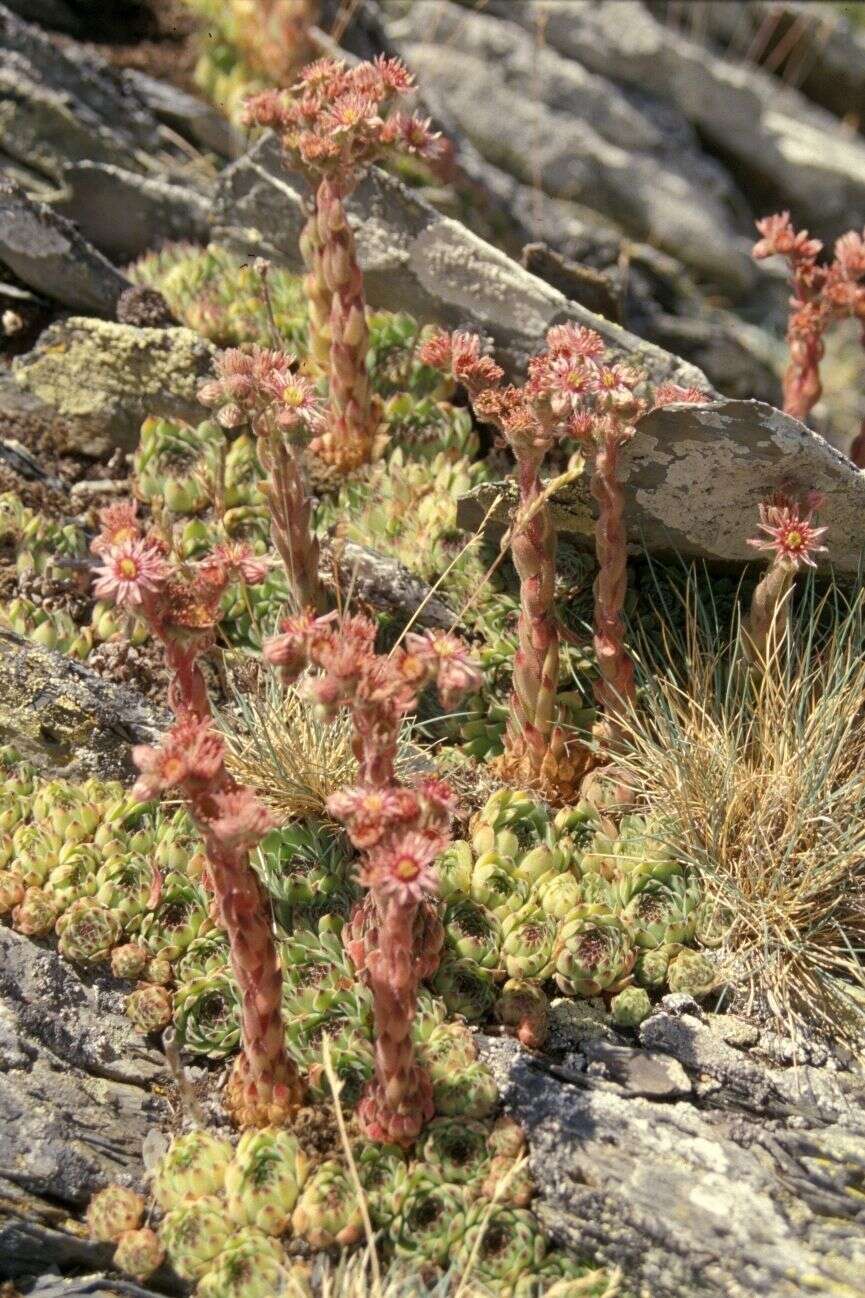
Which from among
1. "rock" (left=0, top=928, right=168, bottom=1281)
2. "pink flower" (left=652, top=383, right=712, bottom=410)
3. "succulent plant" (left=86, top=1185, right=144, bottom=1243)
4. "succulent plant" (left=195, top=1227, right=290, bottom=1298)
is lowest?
"rock" (left=0, top=928, right=168, bottom=1281)

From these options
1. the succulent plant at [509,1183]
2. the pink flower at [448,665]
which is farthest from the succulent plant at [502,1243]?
the pink flower at [448,665]

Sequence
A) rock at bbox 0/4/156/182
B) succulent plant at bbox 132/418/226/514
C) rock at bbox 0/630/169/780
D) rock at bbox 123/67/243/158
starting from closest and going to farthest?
rock at bbox 0/630/169/780
succulent plant at bbox 132/418/226/514
rock at bbox 0/4/156/182
rock at bbox 123/67/243/158

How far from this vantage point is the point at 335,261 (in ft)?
15.8

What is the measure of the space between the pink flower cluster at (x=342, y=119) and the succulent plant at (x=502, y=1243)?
3651 mm

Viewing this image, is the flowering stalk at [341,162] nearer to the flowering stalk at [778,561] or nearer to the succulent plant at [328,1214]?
the flowering stalk at [778,561]

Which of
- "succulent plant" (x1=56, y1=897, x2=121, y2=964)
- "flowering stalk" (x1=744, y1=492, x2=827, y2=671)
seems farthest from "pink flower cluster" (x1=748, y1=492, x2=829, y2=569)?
"succulent plant" (x1=56, y1=897, x2=121, y2=964)

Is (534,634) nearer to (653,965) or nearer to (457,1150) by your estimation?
(653,965)

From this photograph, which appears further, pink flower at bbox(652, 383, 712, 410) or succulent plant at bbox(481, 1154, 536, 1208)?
pink flower at bbox(652, 383, 712, 410)

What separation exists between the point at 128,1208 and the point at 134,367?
3533mm

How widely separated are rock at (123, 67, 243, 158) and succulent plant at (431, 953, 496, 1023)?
5544 millimetres

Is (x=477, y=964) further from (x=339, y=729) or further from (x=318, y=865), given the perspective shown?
(x=339, y=729)

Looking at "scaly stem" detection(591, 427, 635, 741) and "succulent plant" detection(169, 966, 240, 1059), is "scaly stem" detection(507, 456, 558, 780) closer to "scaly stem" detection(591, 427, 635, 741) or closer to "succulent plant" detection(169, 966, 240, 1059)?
"scaly stem" detection(591, 427, 635, 741)

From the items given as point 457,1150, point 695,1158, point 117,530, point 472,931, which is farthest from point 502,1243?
point 117,530

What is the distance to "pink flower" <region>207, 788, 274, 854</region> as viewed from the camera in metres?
2.91
